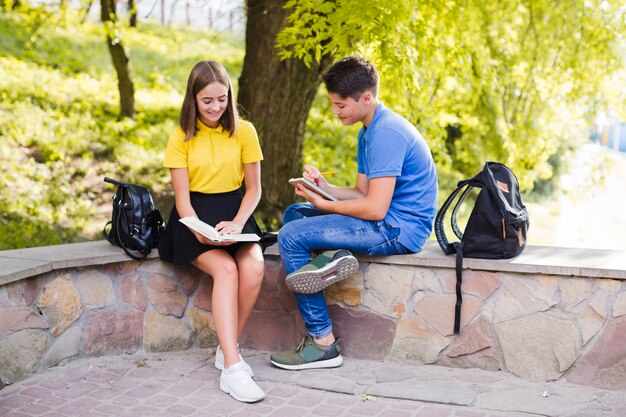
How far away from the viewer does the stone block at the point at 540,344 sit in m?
3.64

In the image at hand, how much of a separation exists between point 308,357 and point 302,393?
33 cm

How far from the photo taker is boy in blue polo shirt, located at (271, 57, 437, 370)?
369 centimetres

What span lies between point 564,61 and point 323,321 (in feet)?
17.6

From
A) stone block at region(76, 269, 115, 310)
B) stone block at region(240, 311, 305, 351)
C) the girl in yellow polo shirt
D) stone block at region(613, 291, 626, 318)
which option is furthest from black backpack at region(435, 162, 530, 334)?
stone block at region(76, 269, 115, 310)

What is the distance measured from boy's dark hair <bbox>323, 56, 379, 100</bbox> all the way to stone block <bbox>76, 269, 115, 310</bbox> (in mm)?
1572

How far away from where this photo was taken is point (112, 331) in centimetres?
405

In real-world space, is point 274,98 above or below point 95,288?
above

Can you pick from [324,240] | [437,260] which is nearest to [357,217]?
[324,240]

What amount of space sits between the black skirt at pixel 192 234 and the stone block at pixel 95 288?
331mm

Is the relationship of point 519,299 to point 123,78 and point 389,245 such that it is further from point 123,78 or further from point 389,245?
point 123,78

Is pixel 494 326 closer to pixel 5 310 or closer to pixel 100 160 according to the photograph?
pixel 5 310

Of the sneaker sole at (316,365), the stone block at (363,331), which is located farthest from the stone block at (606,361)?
the sneaker sole at (316,365)

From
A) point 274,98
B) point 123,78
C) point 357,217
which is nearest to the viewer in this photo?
point 357,217

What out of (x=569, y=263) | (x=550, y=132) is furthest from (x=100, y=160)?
(x=569, y=263)
